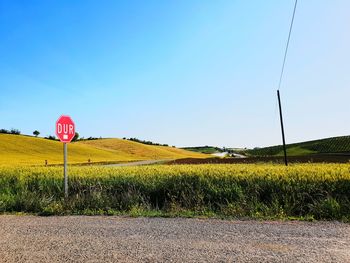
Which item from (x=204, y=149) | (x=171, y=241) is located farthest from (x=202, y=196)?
(x=204, y=149)

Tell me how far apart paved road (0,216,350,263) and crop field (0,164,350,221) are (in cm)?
114

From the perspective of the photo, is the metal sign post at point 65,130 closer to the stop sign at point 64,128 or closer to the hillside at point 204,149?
the stop sign at point 64,128

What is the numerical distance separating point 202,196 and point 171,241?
13.6 ft

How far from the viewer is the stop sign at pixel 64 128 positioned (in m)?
10.8

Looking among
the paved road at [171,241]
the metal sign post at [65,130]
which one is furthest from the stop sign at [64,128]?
the paved road at [171,241]

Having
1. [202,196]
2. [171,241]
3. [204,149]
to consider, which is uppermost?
[204,149]

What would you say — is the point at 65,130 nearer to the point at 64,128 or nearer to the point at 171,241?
the point at 64,128

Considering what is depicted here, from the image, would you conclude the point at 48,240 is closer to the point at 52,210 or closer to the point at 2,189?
the point at 52,210

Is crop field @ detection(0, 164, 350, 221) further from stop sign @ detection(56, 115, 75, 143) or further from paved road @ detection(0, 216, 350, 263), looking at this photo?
stop sign @ detection(56, 115, 75, 143)

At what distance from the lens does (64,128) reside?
11.0m

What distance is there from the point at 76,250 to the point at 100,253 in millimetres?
466

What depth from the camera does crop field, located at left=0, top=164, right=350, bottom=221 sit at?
820cm

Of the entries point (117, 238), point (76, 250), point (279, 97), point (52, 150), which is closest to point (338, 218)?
point (117, 238)

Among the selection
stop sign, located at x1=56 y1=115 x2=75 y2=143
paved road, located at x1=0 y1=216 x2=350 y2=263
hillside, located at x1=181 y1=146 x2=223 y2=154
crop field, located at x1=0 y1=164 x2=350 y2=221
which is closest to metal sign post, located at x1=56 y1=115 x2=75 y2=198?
stop sign, located at x1=56 y1=115 x2=75 y2=143
